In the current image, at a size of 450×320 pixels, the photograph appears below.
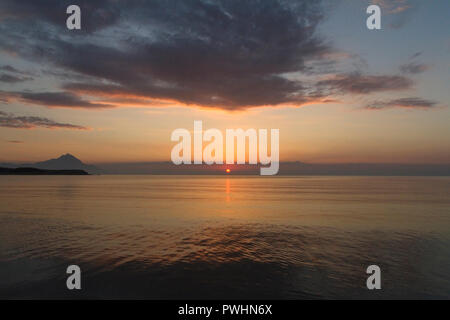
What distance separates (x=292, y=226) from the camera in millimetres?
34688

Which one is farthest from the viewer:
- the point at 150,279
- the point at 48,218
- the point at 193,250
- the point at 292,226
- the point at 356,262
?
the point at 48,218

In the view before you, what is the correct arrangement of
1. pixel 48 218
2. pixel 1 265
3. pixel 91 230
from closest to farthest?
pixel 1 265 → pixel 91 230 → pixel 48 218

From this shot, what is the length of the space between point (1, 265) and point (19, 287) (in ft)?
17.0

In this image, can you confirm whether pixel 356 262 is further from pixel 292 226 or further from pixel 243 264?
pixel 292 226

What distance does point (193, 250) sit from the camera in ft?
76.9
